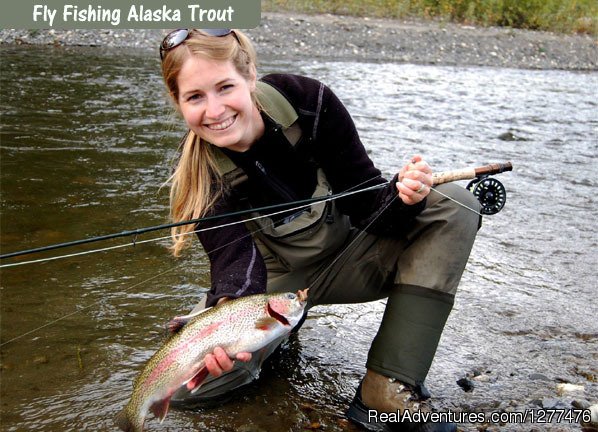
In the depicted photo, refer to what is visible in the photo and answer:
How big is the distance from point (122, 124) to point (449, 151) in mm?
3669

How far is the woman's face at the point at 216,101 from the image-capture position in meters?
2.98

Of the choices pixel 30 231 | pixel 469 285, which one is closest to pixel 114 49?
pixel 30 231

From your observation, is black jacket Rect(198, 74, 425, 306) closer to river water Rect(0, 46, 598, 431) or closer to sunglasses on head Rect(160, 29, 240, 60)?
sunglasses on head Rect(160, 29, 240, 60)

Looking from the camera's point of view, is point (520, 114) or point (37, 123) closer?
point (37, 123)

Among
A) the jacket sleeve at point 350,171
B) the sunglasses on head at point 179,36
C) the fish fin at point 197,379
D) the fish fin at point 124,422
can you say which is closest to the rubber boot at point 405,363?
the jacket sleeve at point 350,171

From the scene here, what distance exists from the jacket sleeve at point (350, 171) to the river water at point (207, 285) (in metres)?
0.76

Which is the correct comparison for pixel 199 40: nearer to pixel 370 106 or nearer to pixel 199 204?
pixel 199 204

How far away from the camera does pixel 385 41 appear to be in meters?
16.6

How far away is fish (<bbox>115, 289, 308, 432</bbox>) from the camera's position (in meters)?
2.70

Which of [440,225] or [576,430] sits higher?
[440,225]

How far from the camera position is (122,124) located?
27.8 feet

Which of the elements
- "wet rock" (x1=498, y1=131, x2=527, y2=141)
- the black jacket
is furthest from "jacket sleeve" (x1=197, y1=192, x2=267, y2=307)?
"wet rock" (x1=498, y1=131, x2=527, y2=141)

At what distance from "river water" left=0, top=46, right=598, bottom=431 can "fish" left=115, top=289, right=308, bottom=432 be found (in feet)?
1.21

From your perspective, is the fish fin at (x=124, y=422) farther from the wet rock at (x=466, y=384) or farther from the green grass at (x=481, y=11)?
the green grass at (x=481, y=11)
